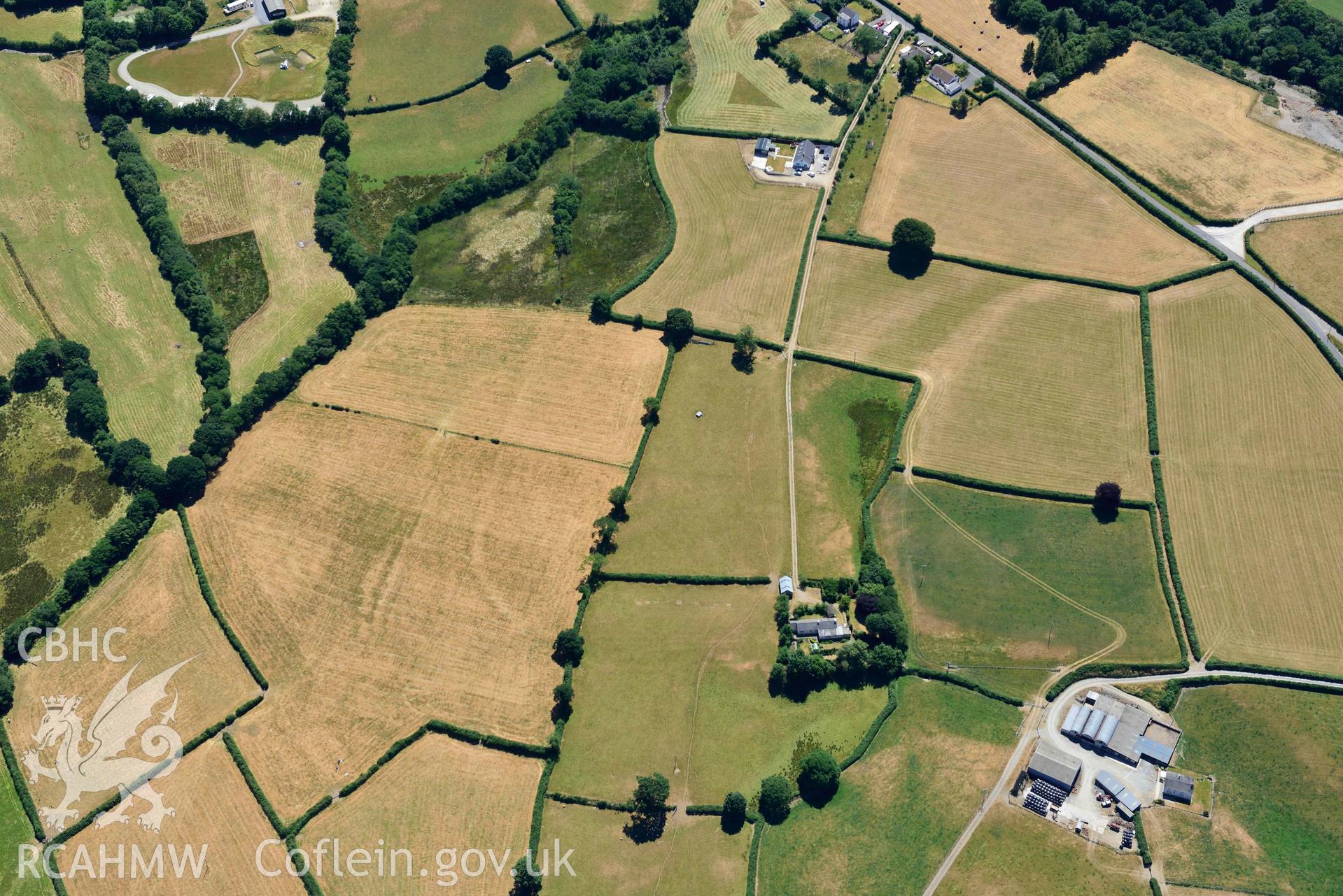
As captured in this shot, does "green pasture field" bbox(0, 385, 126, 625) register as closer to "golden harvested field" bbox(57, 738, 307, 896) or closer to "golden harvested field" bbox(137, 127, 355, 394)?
"golden harvested field" bbox(137, 127, 355, 394)

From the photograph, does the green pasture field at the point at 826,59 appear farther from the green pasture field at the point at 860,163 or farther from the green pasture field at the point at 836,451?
the green pasture field at the point at 836,451

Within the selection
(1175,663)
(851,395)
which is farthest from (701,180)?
(1175,663)

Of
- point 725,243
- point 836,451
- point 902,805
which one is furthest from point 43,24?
point 902,805

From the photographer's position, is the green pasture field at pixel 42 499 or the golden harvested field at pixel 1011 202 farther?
the golden harvested field at pixel 1011 202

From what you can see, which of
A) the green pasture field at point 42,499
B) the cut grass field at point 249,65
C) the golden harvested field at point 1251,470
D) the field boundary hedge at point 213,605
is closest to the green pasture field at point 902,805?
the golden harvested field at point 1251,470

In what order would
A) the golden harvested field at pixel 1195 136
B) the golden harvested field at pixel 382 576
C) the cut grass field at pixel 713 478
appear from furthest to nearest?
the golden harvested field at pixel 1195 136 → the cut grass field at pixel 713 478 → the golden harvested field at pixel 382 576

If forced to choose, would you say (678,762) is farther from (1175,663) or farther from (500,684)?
(1175,663)
